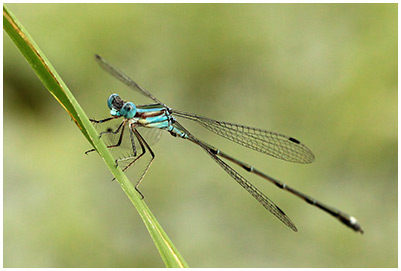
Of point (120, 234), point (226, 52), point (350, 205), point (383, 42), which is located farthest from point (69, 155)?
point (383, 42)

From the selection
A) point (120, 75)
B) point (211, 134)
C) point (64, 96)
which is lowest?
point (64, 96)

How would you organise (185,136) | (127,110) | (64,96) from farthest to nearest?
(185,136)
(127,110)
(64,96)

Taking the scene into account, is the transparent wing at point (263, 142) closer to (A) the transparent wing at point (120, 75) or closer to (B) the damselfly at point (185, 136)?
(B) the damselfly at point (185, 136)

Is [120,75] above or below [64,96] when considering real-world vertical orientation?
above

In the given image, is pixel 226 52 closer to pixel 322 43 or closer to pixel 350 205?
pixel 322 43

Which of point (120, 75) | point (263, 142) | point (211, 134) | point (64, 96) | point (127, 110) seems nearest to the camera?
point (64, 96)

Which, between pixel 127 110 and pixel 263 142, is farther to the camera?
pixel 263 142

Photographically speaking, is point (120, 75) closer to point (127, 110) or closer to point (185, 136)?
point (127, 110)

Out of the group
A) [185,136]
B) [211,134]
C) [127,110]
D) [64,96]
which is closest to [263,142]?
[185,136]
